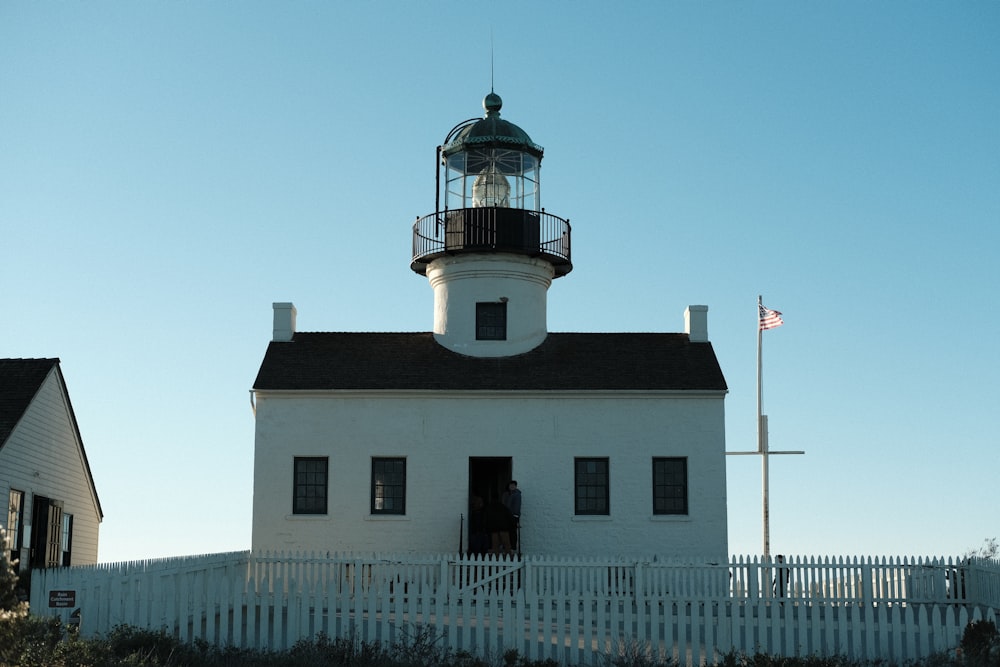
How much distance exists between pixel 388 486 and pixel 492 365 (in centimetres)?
346

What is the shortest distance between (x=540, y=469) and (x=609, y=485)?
1441mm

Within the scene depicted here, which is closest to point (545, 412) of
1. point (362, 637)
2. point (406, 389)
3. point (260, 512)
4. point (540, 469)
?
point (540, 469)

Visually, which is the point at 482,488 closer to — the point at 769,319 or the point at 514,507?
the point at 514,507

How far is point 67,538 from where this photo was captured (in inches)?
1069

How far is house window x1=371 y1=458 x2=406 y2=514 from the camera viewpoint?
84.9 feet

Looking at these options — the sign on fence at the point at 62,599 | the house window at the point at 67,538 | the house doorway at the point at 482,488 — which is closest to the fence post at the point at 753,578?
the house doorway at the point at 482,488

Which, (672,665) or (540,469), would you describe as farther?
(540,469)

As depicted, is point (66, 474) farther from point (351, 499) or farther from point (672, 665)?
point (672, 665)

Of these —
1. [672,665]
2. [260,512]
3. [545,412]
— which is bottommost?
[672,665]

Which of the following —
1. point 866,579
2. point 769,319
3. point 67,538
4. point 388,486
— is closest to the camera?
point 866,579

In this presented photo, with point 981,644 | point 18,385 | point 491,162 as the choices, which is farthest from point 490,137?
point 981,644

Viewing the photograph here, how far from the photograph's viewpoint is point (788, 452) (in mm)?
29891

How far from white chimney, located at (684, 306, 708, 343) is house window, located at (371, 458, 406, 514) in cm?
703

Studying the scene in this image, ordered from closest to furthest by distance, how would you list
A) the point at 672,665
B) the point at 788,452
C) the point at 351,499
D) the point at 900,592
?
the point at 672,665, the point at 900,592, the point at 351,499, the point at 788,452
